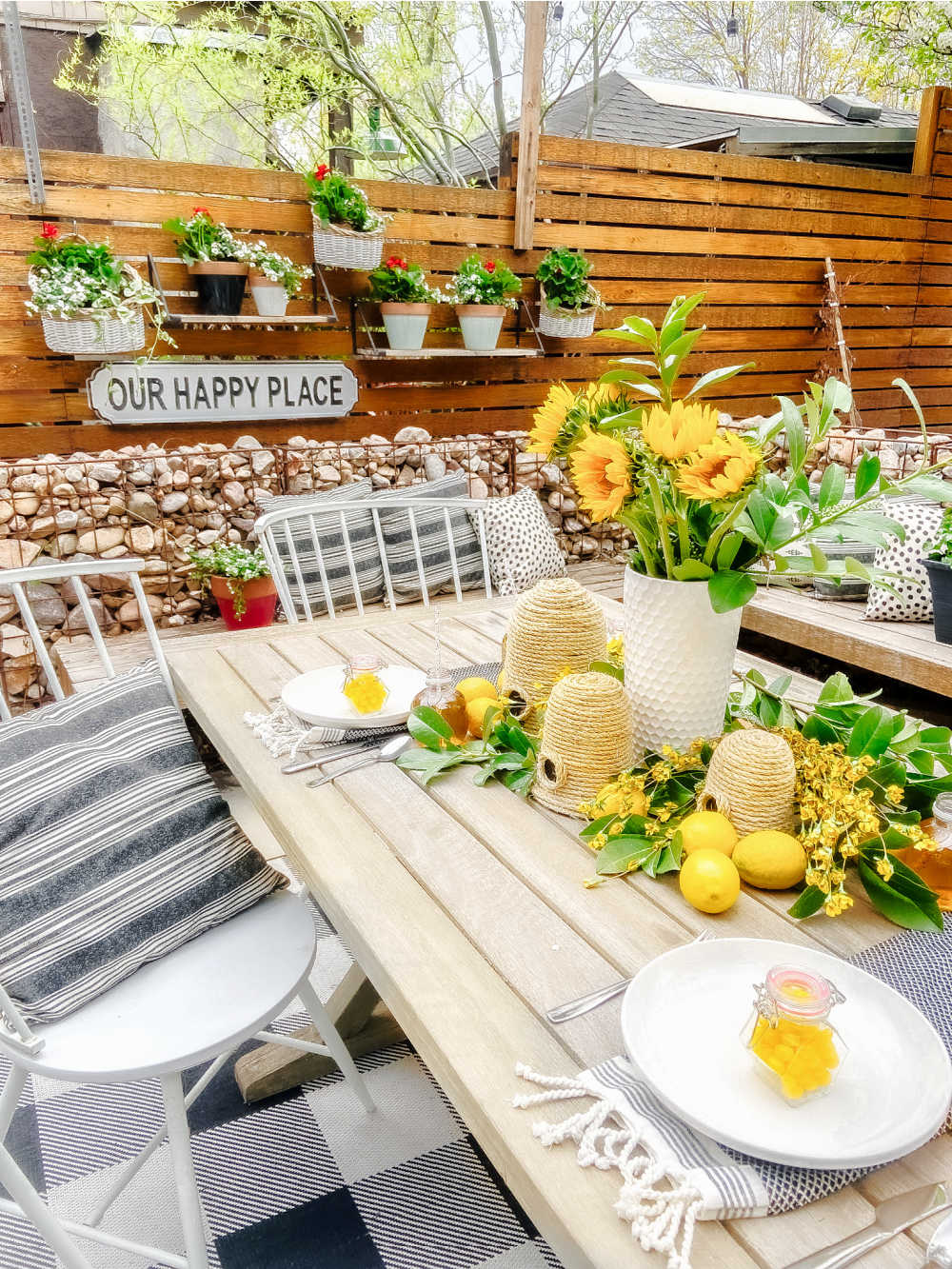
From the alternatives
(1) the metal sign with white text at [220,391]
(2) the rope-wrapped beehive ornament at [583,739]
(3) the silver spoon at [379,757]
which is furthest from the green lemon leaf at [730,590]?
(1) the metal sign with white text at [220,391]

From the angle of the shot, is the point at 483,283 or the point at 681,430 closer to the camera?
the point at 681,430

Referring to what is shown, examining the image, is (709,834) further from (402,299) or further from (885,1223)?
(402,299)

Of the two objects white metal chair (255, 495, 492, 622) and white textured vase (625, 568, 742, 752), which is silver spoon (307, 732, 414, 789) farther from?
white metal chair (255, 495, 492, 622)

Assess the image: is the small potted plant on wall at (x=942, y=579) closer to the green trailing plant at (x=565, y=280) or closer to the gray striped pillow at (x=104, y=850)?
the gray striped pillow at (x=104, y=850)

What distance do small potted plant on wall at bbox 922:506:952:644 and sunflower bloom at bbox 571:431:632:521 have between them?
1.84 meters

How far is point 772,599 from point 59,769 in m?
2.51

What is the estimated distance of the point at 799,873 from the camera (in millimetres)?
970

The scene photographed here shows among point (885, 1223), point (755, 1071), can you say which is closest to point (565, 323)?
point (755, 1071)

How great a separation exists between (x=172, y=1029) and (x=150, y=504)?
225cm

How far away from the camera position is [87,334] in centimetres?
307

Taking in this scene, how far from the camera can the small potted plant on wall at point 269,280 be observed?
343 cm

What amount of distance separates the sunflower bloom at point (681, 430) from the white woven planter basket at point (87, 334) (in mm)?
2674

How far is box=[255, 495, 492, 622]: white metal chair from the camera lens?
85.5 inches

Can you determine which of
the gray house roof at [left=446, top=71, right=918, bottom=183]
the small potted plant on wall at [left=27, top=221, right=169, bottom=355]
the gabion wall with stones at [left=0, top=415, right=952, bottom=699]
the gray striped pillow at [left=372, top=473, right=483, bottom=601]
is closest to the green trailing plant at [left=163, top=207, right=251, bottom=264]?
the small potted plant on wall at [left=27, top=221, right=169, bottom=355]
